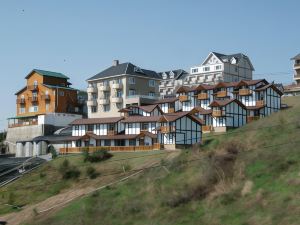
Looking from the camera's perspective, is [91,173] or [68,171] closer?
[91,173]

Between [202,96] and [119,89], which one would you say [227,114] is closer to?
[202,96]

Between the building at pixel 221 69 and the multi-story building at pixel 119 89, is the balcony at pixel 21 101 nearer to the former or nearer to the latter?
the multi-story building at pixel 119 89

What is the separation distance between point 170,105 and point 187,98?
3481 millimetres

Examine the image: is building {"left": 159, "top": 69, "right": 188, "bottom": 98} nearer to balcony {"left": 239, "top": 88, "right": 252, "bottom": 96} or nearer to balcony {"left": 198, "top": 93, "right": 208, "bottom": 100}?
balcony {"left": 198, "top": 93, "right": 208, "bottom": 100}

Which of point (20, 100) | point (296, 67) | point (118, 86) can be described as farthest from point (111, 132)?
point (296, 67)

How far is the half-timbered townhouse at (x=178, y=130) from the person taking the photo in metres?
68.6

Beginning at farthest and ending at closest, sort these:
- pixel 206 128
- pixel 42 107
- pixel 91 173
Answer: pixel 42 107 → pixel 206 128 → pixel 91 173

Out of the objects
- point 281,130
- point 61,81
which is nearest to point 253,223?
point 281,130

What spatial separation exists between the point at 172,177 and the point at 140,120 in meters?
23.1

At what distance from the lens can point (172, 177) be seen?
5275cm

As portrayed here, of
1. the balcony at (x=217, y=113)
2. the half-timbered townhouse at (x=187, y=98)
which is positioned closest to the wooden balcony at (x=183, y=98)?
the half-timbered townhouse at (x=187, y=98)

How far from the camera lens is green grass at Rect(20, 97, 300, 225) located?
132ft

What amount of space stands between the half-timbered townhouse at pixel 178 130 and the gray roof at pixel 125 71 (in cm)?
3448

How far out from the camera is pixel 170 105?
87000 mm
